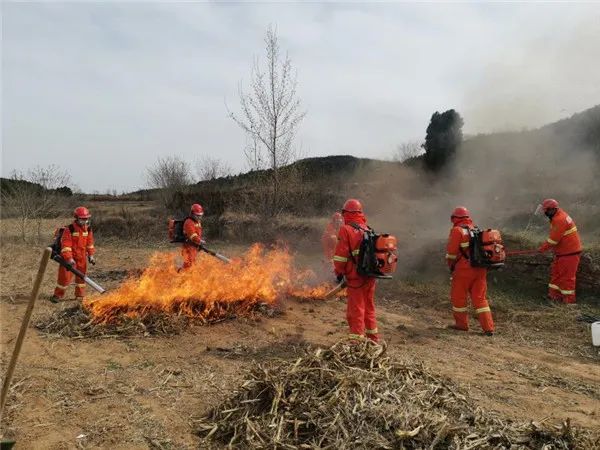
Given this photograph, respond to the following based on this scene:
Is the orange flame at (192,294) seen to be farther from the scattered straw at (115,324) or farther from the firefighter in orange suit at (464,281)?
the firefighter in orange suit at (464,281)

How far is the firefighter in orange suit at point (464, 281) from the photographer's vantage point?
25.3ft

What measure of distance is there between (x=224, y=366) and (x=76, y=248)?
215 inches

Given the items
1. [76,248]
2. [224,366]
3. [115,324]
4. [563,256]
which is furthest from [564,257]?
[76,248]

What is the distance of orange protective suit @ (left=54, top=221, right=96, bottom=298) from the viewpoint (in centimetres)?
929

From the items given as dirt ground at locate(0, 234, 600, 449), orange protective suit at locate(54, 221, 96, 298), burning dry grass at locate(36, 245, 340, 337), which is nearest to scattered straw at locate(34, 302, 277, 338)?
burning dry grass at locate(36, 245, 340, 337)

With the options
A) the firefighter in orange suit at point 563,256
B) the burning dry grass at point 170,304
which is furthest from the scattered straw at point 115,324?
the firefighter in orange suit at point 563,256

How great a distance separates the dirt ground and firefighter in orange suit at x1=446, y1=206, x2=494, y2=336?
328 millimetres

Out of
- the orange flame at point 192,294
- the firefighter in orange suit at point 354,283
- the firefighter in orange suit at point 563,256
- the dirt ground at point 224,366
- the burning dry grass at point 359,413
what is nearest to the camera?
the burning dry grass at point 359,413

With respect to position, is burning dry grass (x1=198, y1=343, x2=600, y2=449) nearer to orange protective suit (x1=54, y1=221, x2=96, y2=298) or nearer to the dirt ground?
the dirt ground

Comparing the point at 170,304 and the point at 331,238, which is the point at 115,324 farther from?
the point at 331,238

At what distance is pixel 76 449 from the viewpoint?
3869mm

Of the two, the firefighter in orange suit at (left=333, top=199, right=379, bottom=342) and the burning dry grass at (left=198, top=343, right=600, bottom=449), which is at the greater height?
the firefighter in orange suit at (left=333, top=199, right=379, bottom=342)

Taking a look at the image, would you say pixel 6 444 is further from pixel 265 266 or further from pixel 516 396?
pixel 265 266

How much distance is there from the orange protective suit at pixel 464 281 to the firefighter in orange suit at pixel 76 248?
7299mm
